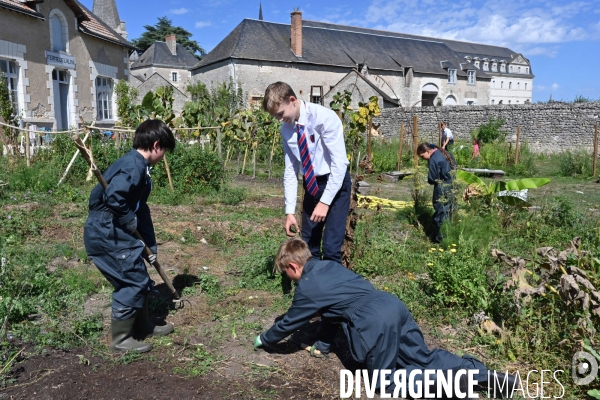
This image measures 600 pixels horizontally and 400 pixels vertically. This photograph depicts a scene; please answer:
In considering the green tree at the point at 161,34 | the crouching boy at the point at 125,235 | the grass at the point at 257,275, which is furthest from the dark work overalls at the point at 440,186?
the green tree at the point at 161,34

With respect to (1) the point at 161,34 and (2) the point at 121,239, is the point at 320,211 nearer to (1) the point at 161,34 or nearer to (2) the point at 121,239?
(2) the point at 121,239

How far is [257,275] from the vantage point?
209 inches

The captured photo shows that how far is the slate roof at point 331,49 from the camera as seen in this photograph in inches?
1465

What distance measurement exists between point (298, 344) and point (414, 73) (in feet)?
145

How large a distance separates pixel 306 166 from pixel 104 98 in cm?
2007

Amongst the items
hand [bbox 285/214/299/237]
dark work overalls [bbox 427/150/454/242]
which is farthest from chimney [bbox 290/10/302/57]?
hand [bbox 285/214/299/237]

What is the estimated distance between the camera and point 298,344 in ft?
12.9

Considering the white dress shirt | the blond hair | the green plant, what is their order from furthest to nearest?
the green plant → the white dress shirt → the blond hair

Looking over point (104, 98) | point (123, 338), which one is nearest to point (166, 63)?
point (104, 98)

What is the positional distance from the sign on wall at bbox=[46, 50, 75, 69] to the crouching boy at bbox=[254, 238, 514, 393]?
56.8ft

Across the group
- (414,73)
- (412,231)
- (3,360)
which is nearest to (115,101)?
(412,231)

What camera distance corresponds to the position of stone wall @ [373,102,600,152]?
71.3ft

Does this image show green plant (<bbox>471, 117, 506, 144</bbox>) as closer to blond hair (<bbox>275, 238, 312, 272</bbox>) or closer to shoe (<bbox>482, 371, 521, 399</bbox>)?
shoe (<bbox>482, 371, 521, 399</bbox>)

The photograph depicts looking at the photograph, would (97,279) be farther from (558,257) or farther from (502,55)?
(502,55)
